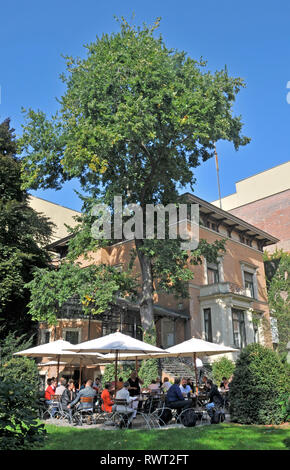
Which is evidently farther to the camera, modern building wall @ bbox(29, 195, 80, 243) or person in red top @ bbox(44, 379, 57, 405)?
modern building wall @ bbox(29, 195, 80, 243)

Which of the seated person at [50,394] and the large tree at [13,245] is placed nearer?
the seated person at [50,394]

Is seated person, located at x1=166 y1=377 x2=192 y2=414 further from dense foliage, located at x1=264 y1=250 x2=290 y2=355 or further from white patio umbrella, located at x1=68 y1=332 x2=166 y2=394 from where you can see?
dense foliage, located at x1=264 y1=250 x2=290 y2=355

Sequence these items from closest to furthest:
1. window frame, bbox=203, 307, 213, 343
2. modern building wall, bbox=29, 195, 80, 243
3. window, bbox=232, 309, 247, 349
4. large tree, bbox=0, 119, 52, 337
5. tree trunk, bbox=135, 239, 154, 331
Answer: tree trunk, bbox=135, 239, 154, 331 < large tree, bbox=0, 119, 52, 337 < window frame, bbox=203, 307, 213, 343 < window, bbox=232, 309, 247, 349 < modern building wall, bbox=29, 195, 80, 243

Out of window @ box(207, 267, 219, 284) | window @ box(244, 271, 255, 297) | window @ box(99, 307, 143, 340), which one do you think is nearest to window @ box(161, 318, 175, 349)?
window @ box(99, 307, 143, 340)

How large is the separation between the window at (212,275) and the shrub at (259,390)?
56.8 ft

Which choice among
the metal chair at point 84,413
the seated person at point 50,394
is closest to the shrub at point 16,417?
the metal chair at point 84,413

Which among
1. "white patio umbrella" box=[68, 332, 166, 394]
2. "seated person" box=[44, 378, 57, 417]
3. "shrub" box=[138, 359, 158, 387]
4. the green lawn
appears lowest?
the green lawn

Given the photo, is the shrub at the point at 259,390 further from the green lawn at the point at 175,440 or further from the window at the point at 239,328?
the window at the point at 239,328

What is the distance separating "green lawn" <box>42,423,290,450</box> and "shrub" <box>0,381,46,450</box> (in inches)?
67.3

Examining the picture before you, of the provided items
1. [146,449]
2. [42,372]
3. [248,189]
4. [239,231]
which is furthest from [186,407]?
[248,189]

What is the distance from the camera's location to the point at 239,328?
1113 inches

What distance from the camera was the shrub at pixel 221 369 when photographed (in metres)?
23.9

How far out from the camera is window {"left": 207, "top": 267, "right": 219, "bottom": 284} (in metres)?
30.0

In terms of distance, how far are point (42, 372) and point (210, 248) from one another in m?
15.2
